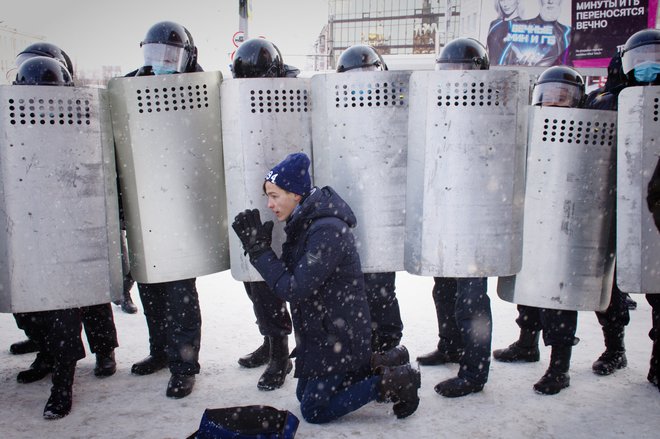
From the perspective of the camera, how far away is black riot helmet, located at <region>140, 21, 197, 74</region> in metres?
3.02

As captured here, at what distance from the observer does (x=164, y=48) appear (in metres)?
3.02

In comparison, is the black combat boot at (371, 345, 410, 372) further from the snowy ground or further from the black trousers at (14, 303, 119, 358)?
the black trousers at (14, 303, 119, 358)

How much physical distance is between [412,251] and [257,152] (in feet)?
3.08

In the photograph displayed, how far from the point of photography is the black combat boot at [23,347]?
355 cm

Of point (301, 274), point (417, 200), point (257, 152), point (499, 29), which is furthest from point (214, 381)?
point (499, 29)

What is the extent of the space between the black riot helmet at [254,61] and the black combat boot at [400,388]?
66.5 inches

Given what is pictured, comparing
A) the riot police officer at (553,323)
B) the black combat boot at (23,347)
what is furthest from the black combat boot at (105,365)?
the riot police officer at (553,323)

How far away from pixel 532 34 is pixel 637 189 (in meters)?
16.1

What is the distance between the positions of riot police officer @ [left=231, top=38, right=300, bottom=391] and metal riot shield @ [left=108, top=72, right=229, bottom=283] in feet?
0.74

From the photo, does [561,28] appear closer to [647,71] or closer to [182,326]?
[647,71]

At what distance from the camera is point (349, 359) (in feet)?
8.59

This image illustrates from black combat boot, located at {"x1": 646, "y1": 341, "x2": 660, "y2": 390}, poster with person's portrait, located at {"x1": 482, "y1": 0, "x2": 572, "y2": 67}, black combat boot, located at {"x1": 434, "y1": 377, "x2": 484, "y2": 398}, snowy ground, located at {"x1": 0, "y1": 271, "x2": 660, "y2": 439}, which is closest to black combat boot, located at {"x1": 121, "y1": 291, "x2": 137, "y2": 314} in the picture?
snowy ground, located at {"x1": 0, "y1": 271, "x2": 660, "y2": 439}

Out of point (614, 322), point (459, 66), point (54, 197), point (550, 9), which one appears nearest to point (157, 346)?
point (54, 197)

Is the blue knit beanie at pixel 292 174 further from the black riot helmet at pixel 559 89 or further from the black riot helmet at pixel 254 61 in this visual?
the black riot helmet at pixel 559 89
